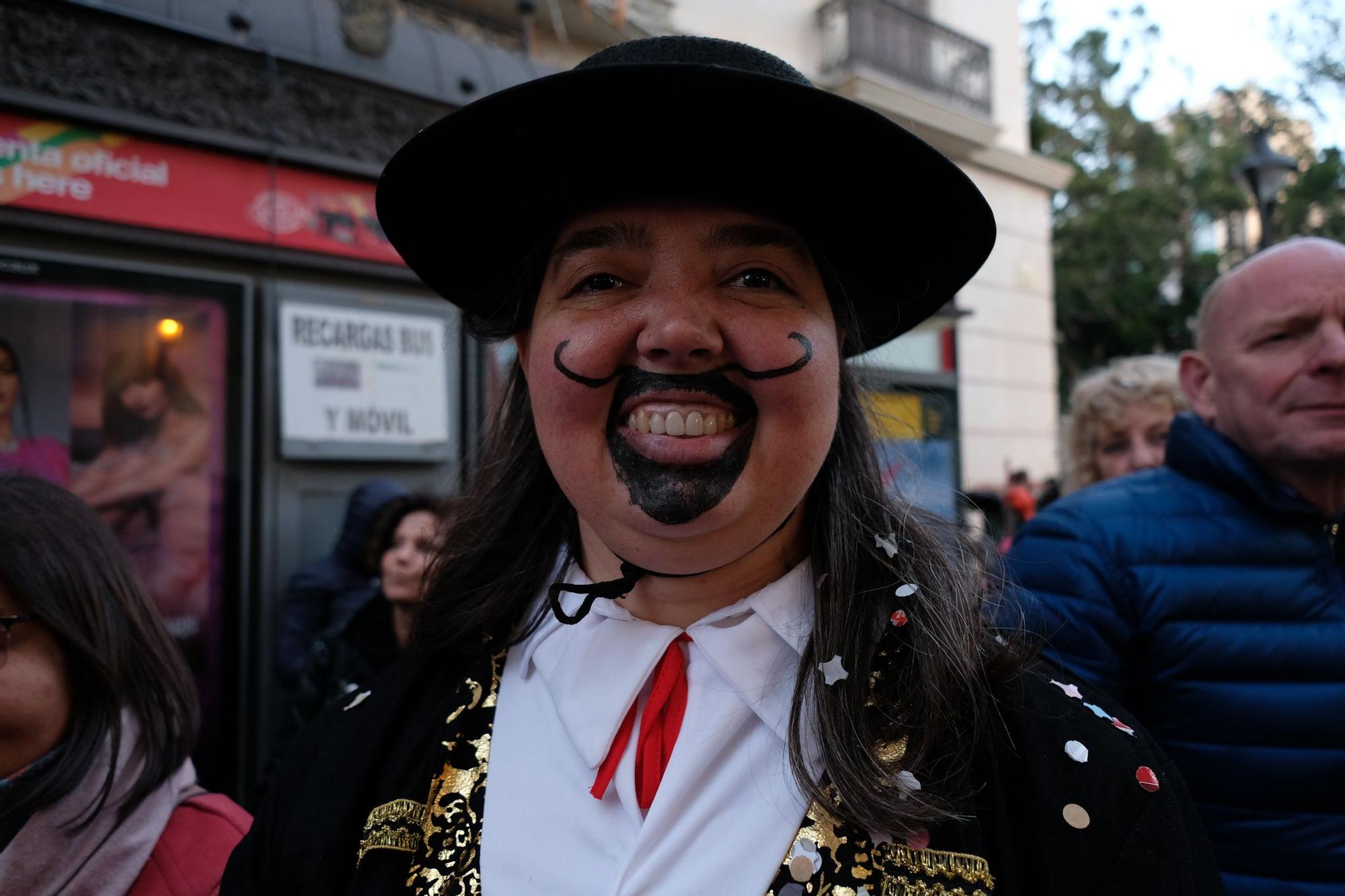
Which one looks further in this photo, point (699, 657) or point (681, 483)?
point (699, 657)

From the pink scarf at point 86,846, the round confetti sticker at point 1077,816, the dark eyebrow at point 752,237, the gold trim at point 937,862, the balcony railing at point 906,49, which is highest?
the balcony railing at point 906,49

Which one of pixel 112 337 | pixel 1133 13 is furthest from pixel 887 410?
pixel 1133 13

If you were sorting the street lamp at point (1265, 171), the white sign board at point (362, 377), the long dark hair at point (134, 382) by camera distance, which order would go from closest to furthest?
the long dark hair at point (134, 382) → the white sign board at point (362, 377) → the street lamp at point (1265, 171)

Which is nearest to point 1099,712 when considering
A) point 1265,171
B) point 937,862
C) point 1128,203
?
point 937,862

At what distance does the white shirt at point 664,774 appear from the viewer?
3.79 ft

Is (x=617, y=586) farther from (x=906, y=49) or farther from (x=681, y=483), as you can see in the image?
(x=906, y=49)

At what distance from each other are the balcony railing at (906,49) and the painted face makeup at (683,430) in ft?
29.5

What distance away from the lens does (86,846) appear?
1618mm

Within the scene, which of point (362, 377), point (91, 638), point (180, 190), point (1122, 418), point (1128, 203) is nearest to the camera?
point (91, 638)

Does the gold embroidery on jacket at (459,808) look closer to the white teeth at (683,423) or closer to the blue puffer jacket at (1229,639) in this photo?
the white teeth at (683,423)

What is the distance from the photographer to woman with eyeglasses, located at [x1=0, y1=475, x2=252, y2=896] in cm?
161

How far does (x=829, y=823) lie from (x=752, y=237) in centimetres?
78

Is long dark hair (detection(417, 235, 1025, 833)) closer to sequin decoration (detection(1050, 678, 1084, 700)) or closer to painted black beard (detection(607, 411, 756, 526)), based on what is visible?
sequin decoration (detection(1050, 678, 1084, 700))

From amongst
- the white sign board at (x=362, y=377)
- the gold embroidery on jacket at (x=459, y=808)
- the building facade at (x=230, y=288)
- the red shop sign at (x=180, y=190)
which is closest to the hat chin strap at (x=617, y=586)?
the gold embroidery on jacket at (x=459, y=808)
